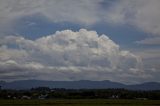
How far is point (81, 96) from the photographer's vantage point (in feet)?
430

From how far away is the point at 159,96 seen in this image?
408 feet

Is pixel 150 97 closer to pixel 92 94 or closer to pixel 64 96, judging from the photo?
pixel 92 94

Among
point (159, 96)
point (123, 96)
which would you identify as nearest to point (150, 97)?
point (159, 96)

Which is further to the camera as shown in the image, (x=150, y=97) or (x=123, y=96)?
(x=123, y=96)

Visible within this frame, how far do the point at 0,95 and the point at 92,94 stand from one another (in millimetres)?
34015

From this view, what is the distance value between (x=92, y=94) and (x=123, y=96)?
12255 millimetres

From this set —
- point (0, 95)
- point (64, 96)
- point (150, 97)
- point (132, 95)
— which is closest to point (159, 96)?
point (150, 97)

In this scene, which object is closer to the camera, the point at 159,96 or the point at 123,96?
the point at 159,96

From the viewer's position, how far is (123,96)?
139 m

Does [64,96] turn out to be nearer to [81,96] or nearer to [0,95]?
[81,96]

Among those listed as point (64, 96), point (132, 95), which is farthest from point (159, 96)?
point (64, 96)

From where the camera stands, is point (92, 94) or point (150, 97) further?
point (92, 94)

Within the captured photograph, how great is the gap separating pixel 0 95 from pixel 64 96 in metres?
23.8

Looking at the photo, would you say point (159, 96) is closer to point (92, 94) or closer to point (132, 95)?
point (132, 95)
